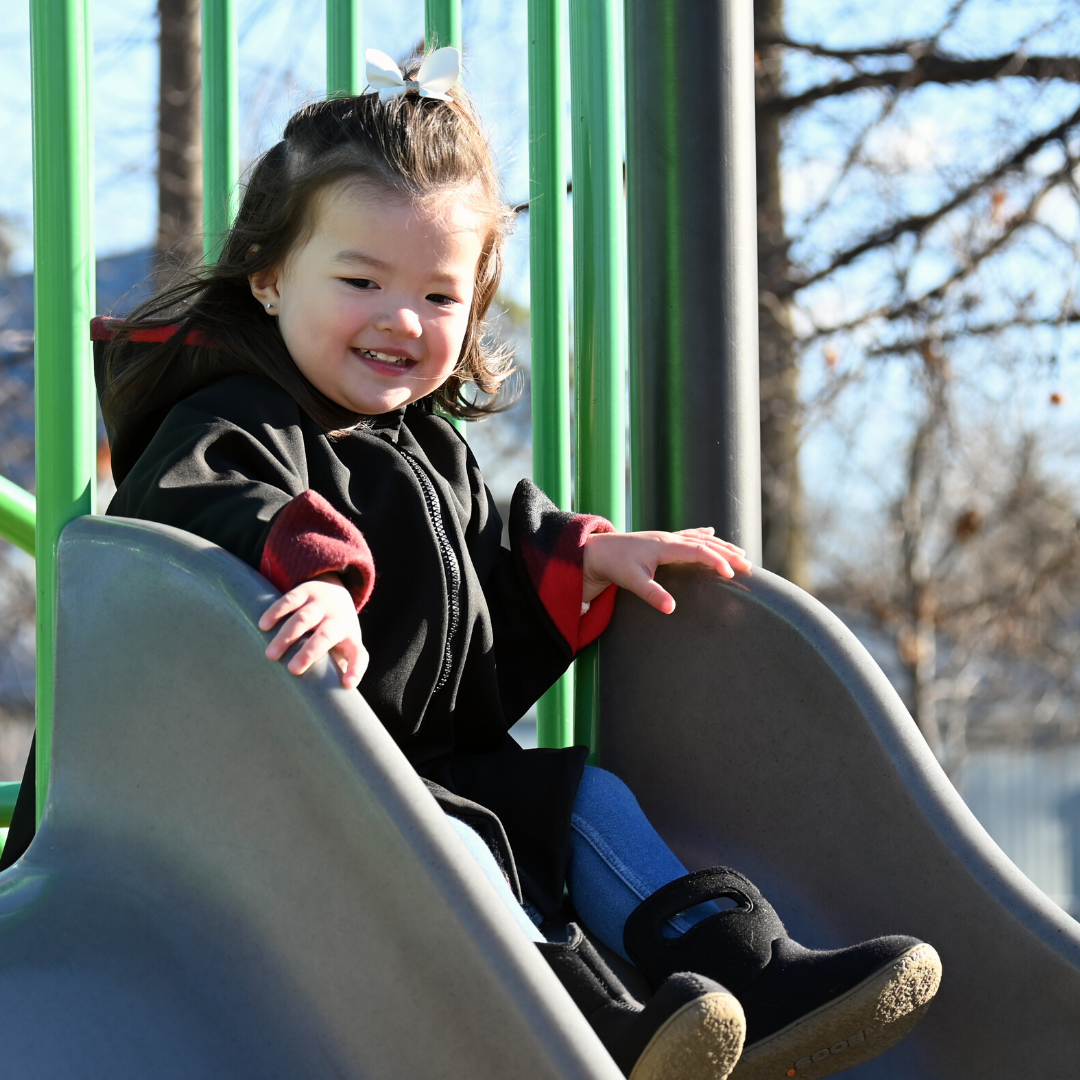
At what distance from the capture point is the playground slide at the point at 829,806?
1.21m

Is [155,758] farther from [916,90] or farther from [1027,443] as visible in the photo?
[1027,443]

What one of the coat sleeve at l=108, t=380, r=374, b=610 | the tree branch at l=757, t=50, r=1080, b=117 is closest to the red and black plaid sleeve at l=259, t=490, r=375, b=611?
the coat sleeve at l=108, t=380, r=374, b=610

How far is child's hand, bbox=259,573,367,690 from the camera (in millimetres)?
937

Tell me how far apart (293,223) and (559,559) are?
0.47m

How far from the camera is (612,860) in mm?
1308

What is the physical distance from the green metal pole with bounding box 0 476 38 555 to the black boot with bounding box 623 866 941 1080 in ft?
3.14

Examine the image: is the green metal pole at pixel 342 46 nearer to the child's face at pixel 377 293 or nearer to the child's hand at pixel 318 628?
the child's face at pixel 377 293

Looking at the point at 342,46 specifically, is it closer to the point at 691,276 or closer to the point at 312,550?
the point at 691,276

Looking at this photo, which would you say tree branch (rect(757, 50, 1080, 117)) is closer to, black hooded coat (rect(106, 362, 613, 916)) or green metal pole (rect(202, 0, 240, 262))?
green metal pole (rect(202, 0, 240, 262))

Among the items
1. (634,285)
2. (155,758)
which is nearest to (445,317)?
(634,285)

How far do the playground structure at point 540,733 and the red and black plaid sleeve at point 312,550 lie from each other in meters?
0.07

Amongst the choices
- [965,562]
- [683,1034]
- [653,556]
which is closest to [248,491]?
[653,556]

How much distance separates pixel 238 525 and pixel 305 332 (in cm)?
32

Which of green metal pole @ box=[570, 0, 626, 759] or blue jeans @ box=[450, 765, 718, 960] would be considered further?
green metal pole @ box=[570, 0, 626, 759]
